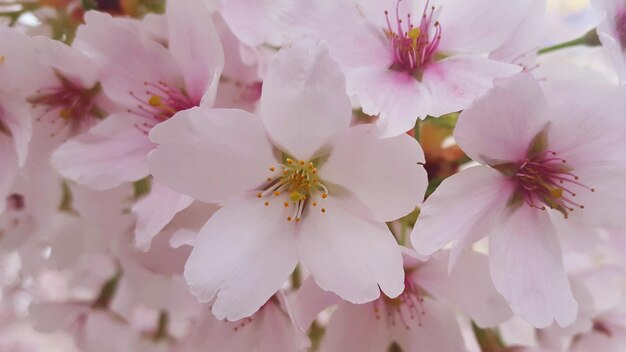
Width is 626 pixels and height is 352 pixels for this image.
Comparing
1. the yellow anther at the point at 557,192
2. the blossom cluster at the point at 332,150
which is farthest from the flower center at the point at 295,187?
the yellow anther at the point at 557,192

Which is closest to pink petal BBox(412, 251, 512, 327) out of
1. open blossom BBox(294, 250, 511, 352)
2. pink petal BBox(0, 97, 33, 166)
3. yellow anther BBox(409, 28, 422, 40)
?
open blossom BBox(294, 250, 511, 352)

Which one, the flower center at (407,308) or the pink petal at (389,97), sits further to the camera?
the flower center at (407,308)


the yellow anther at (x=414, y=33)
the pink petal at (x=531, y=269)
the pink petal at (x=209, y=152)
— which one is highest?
the yellow anther at (x=414, y=33)

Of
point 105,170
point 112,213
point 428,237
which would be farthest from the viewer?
point 112,213

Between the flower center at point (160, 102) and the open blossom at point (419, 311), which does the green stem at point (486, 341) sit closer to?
the open blossom at point (419, 311)

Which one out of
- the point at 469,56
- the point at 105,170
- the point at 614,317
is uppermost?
the point at 469,56

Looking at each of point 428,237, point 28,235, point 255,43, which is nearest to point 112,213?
point 28,235

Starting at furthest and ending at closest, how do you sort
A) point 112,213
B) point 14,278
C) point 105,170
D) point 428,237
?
point 14,278, point 112,213, point 105,170, point 428,237

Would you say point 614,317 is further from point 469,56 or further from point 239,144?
point 239,144
